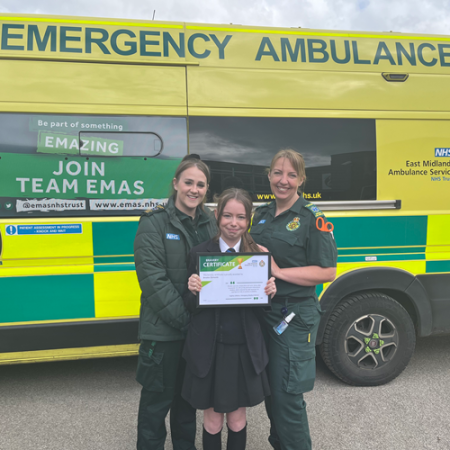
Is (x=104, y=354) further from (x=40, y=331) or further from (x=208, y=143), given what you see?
(x=208, y=143)

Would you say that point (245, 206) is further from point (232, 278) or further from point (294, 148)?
point (294, 148)

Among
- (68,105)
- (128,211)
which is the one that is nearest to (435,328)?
(128,211)

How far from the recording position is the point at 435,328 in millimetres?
2969

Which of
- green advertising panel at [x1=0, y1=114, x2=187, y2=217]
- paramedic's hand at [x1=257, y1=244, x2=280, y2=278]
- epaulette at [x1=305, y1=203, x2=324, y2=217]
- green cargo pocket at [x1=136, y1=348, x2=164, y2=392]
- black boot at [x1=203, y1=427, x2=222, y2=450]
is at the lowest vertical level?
black boot at [x1=203, y1=427, x2=222, y2=450]

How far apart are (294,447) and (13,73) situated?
2818 millimetres

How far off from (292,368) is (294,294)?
35 cm

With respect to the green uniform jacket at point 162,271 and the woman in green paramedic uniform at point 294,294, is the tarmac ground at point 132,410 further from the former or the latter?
the green uniform jacket at point 162,271

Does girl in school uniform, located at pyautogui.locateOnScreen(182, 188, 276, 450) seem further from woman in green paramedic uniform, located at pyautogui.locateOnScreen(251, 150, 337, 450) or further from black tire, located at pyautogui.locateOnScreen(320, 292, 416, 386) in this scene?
black tire, located at pyautogui.locateOnScreen(320, 292, 416, 386)

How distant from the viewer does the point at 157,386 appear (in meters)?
1.83

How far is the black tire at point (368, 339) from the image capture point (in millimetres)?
2852

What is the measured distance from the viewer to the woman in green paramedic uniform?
174 centimetres

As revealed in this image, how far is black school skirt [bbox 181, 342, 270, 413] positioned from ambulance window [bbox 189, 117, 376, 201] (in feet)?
4.38

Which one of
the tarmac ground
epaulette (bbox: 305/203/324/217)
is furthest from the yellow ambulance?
epaulette (bbox: 305/203/324/217)

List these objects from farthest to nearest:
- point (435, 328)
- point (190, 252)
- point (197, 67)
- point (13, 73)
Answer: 1. point (435, 328)
2. point (197, 67)
3. point (13, 73)
4. point (190, 252)
